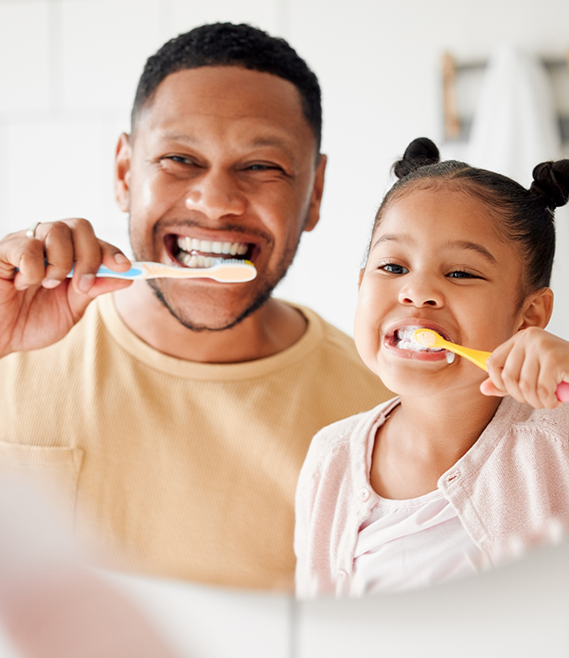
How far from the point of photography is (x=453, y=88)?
1.25ft

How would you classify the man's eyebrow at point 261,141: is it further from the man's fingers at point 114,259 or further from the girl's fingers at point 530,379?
the girl's fingers at point 530,379

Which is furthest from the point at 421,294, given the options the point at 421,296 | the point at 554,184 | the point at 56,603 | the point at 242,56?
the point at 56,603

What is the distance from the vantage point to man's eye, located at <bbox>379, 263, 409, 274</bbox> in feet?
1.09

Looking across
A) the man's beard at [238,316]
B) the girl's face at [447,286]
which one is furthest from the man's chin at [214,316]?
the girl's face at [447,286]

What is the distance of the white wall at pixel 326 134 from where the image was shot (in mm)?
355

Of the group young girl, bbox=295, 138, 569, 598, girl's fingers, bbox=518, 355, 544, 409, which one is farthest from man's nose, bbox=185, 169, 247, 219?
girl's fingers, bbox=518, 355, 544, 409

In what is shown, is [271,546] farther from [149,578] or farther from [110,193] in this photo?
[110,193]

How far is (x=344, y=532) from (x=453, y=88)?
28 cm

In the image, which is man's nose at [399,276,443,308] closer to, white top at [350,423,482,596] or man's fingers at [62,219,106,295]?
white top at [350,423,482,596]

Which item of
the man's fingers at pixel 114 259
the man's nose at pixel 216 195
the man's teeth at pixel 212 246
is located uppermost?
the man's nose at pixel 216 195

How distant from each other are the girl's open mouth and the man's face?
11 cm

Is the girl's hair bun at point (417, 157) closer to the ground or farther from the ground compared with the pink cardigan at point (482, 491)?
farther from the ground

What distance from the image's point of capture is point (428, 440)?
35cm

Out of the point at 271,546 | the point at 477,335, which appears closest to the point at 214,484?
the point at 271,546
